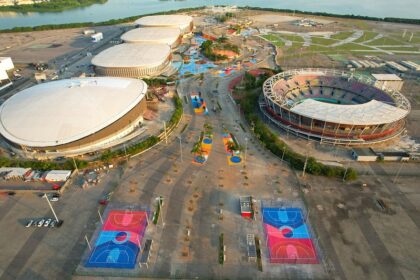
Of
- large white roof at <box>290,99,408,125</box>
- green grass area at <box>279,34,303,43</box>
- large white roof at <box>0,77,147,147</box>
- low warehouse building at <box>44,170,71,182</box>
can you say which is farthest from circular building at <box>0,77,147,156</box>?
green grass area at <box>279,34,303,43</box>

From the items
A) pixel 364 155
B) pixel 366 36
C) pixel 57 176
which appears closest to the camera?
pixel 57 176

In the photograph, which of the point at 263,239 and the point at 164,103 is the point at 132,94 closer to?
the point at 164,103

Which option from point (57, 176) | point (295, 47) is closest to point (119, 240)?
point (57, 176)

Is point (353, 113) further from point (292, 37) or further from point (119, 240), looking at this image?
point (292, 37)

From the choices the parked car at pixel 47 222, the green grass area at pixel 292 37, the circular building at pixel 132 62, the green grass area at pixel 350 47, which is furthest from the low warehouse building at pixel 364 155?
the green grass area at pixel 292 37

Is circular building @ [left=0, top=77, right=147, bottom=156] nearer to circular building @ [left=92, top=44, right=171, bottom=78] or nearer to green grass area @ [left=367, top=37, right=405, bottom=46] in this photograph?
circular building @ [left=92, top=44, right=171, bottom=78]

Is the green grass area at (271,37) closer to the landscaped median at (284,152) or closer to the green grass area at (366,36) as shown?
the green grass area at (366,36)
